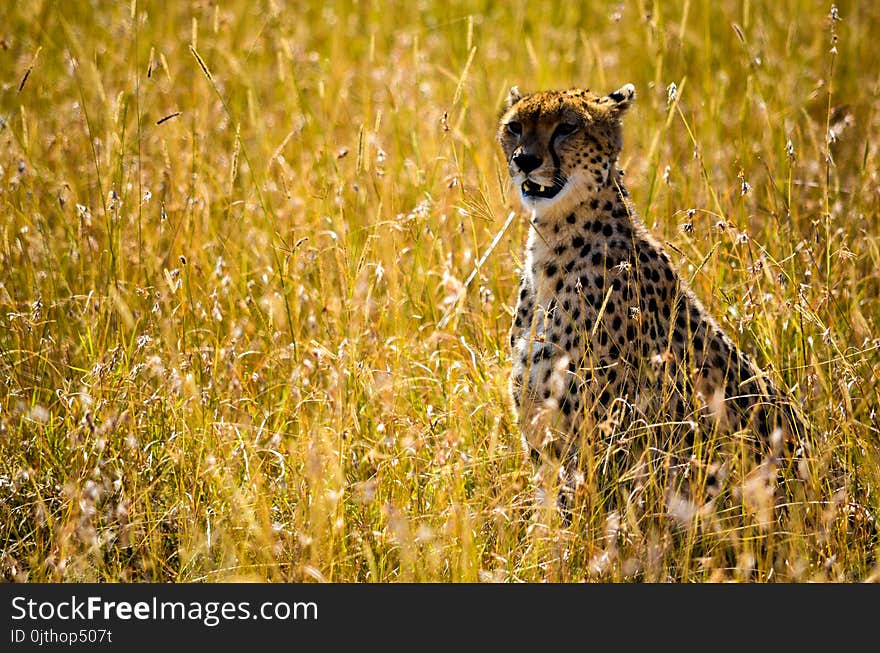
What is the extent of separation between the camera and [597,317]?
3172 mm

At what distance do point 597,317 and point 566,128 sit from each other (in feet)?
1.96

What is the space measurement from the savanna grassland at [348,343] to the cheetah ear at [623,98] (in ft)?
0.50

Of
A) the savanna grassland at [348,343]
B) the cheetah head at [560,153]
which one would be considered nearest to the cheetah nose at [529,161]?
the cheetah head at [560,153]

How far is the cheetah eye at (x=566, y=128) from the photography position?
3350 mm

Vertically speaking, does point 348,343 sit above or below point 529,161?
below

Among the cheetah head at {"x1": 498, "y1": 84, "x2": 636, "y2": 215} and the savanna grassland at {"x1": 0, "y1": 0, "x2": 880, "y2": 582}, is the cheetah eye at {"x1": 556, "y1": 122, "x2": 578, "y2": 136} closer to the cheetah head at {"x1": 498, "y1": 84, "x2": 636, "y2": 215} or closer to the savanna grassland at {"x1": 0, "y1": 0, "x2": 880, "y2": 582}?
the cheetah head at {"x1": 498, "y1": 84, "x2": 636, "y2": 215}

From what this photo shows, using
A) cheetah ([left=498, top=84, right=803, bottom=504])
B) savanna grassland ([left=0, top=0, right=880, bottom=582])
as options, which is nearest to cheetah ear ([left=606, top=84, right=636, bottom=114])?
cheetah ([left=498, top=84, right=803, bottom=504])

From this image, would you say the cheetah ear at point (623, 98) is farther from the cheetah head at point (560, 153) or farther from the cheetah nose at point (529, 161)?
the cheetah nose at point (529, 161)

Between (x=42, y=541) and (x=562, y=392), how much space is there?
4.78 ft

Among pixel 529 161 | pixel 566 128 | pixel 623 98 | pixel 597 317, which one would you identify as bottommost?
pixel 597 317

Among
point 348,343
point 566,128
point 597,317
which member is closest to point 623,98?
point 566,128

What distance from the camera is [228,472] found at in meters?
2.89

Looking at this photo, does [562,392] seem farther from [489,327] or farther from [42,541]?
[42,541]

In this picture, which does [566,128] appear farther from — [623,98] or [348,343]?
[348,343]
